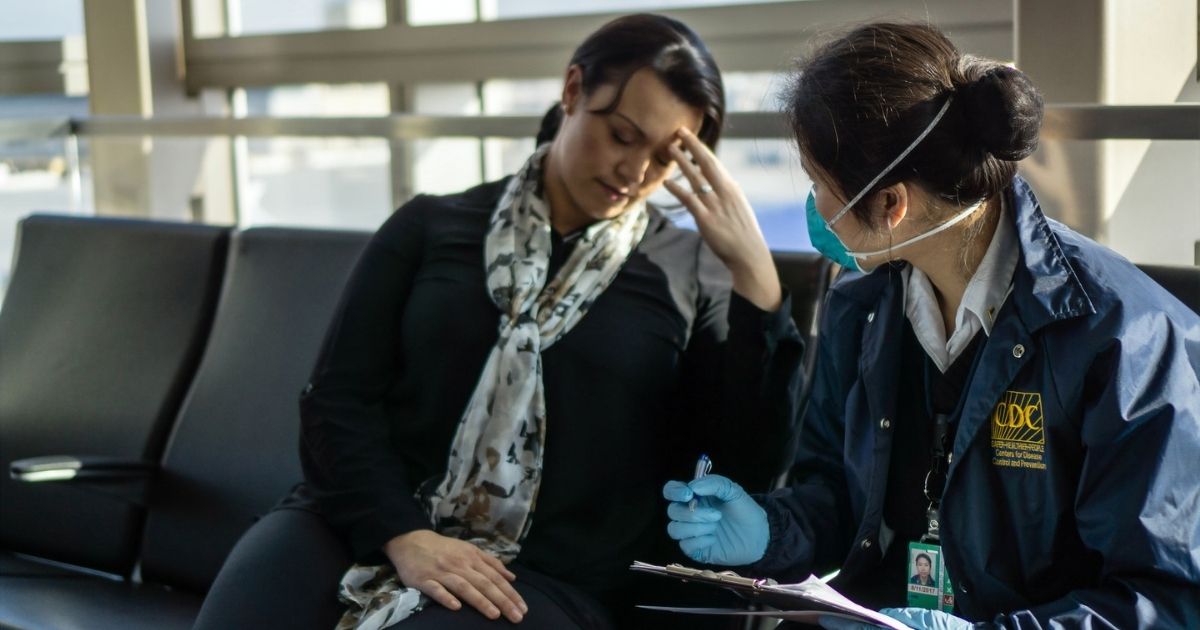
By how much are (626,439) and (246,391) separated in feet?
3.13

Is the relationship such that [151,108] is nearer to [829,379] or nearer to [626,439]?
[626,439]

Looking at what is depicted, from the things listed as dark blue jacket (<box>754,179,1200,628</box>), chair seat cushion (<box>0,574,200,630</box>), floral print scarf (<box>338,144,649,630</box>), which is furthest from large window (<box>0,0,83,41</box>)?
dark blue jacket (<box>754,179,1200,628</box>)

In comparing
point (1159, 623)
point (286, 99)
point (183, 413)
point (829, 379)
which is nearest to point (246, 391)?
point (183, 413)

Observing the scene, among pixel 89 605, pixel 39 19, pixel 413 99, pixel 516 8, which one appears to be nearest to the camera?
pixel 89 605

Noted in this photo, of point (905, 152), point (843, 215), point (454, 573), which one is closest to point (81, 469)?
point (454, 573)

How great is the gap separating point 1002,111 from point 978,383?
1.00ft

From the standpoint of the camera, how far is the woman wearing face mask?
124 cm

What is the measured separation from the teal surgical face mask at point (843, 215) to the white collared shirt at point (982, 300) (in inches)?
2.3

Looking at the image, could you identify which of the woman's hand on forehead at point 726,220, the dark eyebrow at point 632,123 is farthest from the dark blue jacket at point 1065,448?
the dark eyebrow at point 632,123

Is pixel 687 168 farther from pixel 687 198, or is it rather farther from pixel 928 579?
pixel 928 579

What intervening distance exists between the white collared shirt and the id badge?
23 centimetres

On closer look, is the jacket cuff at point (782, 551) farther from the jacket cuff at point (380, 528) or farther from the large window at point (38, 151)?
the large window at point (38, 151)

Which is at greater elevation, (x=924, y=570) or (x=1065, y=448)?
(x=1065, y=448)

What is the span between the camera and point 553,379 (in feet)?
6.22
